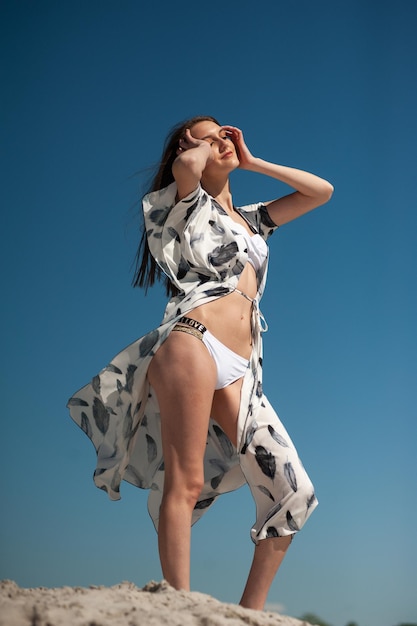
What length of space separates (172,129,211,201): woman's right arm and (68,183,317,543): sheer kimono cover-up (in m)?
0.05

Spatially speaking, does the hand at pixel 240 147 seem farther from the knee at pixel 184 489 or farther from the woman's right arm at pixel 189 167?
the knee at pixel 184 489

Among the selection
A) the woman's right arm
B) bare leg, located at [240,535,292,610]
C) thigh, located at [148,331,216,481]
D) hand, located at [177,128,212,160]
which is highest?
hand, located at [177,128,212,160]

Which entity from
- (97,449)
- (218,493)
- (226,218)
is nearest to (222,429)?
(218,493)

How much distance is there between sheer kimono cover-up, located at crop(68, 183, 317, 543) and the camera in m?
3.07

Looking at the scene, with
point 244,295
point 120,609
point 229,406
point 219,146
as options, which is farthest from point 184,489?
point 219,146

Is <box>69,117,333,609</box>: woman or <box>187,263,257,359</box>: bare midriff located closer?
<box>69,117,333,609</box>: woman

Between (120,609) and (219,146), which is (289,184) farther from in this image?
(120,609)

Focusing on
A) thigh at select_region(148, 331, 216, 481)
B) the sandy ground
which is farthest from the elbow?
the sandy ground

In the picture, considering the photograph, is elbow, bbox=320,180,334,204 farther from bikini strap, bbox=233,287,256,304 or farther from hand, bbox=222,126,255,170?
bikini strap, bbox=233,287,256,304

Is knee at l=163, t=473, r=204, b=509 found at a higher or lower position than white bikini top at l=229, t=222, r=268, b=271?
lower

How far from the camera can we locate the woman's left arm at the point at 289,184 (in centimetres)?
371

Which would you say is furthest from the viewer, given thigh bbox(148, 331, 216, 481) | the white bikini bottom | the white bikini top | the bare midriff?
the white bikini top

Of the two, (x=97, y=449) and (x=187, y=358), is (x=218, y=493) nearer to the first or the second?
(x=97, y=449)

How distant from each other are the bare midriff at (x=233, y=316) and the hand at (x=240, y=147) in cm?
59
